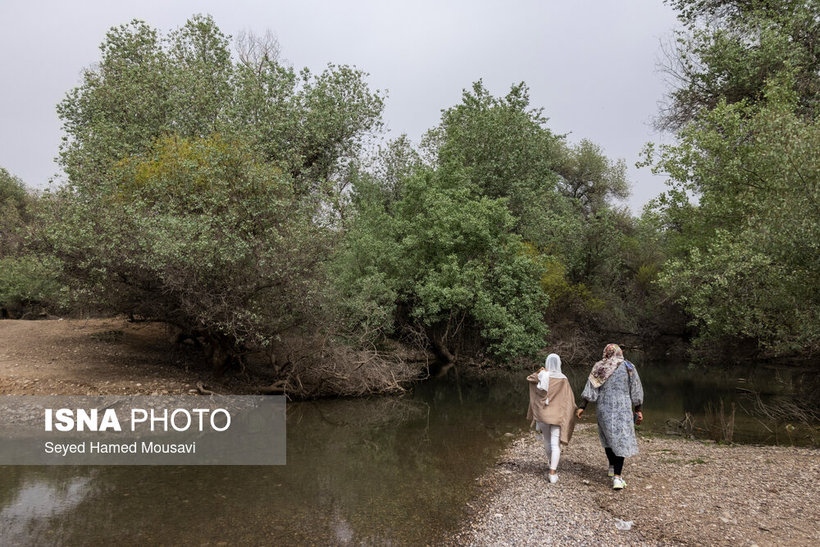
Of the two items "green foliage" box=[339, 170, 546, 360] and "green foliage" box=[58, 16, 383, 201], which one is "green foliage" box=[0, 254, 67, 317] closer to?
"green foliage" box=[58, 16, 383, 201]

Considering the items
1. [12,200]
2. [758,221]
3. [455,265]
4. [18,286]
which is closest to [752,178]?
[758,221]

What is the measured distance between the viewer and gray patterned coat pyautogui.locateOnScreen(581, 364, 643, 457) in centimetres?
858

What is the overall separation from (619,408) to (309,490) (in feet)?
19.4

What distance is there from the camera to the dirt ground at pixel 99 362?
49.8 feet

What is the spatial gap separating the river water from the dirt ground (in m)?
4.66

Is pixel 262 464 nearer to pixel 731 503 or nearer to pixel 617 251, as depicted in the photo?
pixel 731 503

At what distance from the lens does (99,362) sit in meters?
17.8

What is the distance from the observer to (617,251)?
33594 millimetres

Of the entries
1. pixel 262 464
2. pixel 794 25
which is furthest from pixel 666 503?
pixel 794 25

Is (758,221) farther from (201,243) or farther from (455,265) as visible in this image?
(201,243)

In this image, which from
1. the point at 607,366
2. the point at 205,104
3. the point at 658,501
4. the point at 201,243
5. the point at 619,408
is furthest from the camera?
the point at 205,104

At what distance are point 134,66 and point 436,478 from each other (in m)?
23.8

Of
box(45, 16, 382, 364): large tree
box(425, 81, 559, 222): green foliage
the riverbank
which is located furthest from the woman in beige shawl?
box(425, 81, 559, 222): green foliage

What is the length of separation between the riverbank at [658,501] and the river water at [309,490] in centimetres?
78
